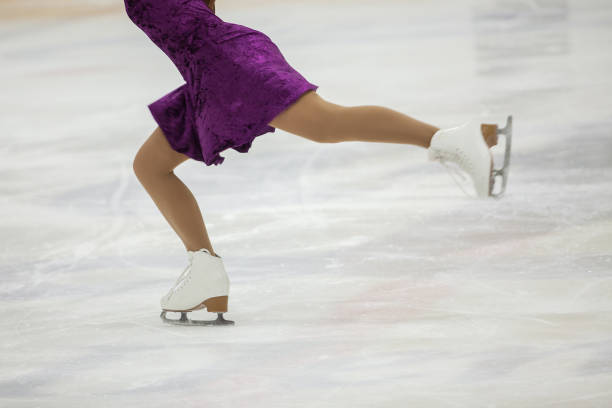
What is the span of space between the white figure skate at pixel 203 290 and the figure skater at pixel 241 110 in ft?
0.78

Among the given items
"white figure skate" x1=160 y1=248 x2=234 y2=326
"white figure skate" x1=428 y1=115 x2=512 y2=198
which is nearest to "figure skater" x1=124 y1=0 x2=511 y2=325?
"white figure skate" x1=428 y1=115 x2=512 y2=198

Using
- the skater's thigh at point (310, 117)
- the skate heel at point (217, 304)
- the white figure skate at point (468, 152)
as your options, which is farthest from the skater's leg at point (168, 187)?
the white figure skate at point (468, 152)

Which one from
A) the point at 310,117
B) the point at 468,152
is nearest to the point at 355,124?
the point at 310,117

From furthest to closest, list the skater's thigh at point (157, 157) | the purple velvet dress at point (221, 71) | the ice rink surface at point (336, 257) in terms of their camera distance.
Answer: the skater's thigh at point (157, 157) → the purple velvet dress at point (221, 71) → the ice rink surface at point (336, 257)

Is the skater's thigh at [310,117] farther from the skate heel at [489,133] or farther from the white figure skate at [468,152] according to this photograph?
the skate heel at [489,133]

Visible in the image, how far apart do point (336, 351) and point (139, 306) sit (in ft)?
2.32

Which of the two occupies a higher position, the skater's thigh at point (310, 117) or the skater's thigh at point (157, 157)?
the skater's thigh at point (310, 117)

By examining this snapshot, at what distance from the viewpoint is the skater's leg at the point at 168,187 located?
251cm

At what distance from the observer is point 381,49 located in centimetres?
699

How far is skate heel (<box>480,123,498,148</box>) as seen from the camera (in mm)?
2227

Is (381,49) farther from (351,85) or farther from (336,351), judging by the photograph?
(336,351)

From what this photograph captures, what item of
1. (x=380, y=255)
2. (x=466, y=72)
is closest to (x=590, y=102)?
(x=466, y=72)

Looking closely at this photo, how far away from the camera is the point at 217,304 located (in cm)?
255

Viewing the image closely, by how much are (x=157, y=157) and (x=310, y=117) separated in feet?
1.68
